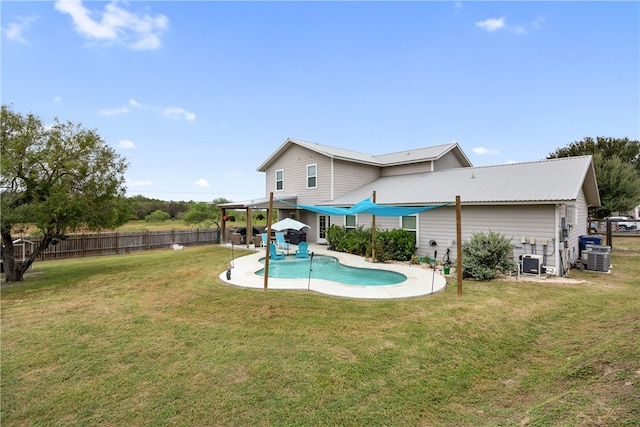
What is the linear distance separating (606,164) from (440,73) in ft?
43.3

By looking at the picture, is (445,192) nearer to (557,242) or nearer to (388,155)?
(557,242)

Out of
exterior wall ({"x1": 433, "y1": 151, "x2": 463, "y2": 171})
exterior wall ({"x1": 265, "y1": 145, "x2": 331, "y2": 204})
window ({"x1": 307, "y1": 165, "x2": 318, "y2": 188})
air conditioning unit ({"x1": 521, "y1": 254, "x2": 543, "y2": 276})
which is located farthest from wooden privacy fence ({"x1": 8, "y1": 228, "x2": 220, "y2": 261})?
air conditioning unit ({"x1": 521, "y1": 254, "x2": 543, "y2": 276})

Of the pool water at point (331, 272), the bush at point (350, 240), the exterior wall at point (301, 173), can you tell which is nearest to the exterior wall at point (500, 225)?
the bush at point (350, 240)

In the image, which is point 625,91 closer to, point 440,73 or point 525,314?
point 440,73

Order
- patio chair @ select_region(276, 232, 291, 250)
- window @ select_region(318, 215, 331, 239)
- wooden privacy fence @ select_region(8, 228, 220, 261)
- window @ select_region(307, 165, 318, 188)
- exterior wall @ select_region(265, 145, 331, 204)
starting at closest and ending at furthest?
patio chair @ select_region(276, 232, 291, 250) < wooden privacy fence @ select_region(8, 228, 220, 261) < exterior wall @ select_region(265, 145, 331, 204) < window @ select_region(307, 165, 318, 188) < window @ select_region(318, 215, 331, 239)

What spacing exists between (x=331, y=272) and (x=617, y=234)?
76.1ft

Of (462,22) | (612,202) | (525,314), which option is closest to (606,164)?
(612,202)

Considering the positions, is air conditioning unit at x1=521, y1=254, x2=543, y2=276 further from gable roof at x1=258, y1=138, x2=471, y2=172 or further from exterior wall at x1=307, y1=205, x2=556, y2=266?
gable roof at x1=258, y1=138, x2=471, y2=172

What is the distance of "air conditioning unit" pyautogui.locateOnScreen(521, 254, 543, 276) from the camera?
32.4ft

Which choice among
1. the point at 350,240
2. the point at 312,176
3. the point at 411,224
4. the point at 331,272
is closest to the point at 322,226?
the point at 312,176

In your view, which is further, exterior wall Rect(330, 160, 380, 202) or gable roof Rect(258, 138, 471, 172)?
exterior wall Rect(330, 160, 380, 202)

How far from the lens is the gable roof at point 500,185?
33.9 ft

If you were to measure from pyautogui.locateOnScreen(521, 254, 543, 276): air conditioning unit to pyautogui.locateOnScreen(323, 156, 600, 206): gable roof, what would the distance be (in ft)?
5.85

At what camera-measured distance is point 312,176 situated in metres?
18.5
